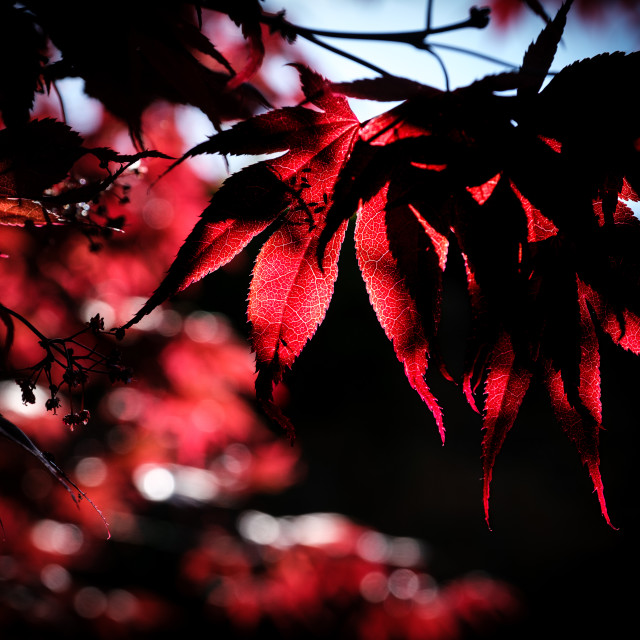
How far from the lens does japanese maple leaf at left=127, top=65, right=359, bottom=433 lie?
1.84 ft

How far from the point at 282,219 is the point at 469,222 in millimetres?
207

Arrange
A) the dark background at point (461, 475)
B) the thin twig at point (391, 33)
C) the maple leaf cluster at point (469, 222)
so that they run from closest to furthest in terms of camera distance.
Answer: the maple leaf cluster at point (469, 222) < the thin twig at point (391, 33) < the dark background at point (461, 475)

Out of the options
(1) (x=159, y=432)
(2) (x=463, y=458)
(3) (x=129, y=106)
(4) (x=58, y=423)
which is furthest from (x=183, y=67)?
(2) (x=463, y=458)

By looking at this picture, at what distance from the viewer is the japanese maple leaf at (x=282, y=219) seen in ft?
1.84

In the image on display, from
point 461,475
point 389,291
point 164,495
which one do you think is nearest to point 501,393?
point 389,291

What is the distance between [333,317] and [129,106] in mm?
6961

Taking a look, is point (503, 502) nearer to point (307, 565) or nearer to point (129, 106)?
point (307, 565)

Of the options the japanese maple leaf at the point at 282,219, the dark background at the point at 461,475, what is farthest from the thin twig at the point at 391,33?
the dark background at the point at 461,475

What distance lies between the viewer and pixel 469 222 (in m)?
0.57

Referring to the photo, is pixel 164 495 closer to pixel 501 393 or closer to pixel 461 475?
pixel 501 393

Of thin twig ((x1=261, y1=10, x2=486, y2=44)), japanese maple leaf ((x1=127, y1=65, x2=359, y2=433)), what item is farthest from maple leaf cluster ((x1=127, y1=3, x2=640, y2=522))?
thin twig ((x1=261, y1=10, x2=486, y2=44))

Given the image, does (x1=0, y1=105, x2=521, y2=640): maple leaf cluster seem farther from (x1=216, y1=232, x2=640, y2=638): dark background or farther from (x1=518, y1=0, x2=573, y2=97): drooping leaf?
(x1=216, y1=232, x2=640, y2=638): dark background

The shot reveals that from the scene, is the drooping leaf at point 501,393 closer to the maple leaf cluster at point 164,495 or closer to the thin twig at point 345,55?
the thin twig at point 345,55

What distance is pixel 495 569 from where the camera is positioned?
584 cm
